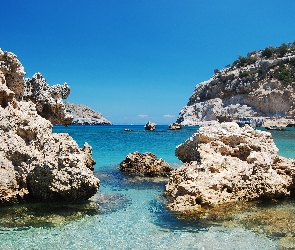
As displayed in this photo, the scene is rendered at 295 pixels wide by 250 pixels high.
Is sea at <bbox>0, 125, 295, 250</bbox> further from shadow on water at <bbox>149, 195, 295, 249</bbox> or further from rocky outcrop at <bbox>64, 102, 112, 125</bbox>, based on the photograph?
rocky outcrop at <bbox>64, 102, 112, 125</bbox>

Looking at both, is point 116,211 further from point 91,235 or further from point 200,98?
point 200,98

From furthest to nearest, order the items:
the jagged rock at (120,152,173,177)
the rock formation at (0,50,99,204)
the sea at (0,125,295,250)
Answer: the jagged rock at (120,152,173,177) → the rock formation at (0,50,99,204) → the sea at (0,125,295,250)

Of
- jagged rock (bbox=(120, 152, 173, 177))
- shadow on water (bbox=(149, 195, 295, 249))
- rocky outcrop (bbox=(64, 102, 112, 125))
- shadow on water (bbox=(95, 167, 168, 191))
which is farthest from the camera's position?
rocky outcrop (bbox=(64, 102, 112, 125))

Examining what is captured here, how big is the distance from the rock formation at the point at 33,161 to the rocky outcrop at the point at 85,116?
470 feet

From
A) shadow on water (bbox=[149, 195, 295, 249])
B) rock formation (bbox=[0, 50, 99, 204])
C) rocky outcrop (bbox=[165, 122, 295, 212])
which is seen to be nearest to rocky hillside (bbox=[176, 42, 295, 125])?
rocky outcrop (bbox=[165, 122, 295, 212])

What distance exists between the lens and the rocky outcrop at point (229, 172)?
28.9 ft

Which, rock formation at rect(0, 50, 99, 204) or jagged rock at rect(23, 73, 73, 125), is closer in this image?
rock formation at rect(0, 50, 99, 204)

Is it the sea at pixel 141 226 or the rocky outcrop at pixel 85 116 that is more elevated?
the rocky outcrop at pixel 85 116

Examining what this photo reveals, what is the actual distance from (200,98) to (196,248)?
10040 cm

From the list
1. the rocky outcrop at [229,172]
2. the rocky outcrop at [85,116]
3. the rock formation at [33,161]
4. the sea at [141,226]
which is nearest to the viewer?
the sea at [141,226]

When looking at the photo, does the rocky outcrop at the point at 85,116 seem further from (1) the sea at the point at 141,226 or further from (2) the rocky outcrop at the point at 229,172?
(1) the sea at the point at 141,226

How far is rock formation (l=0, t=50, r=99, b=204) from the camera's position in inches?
325

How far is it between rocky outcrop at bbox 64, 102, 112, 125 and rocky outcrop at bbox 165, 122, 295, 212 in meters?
143

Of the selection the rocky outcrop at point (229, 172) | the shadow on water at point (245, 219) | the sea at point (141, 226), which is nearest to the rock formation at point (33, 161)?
the sea at point (141, 226)
